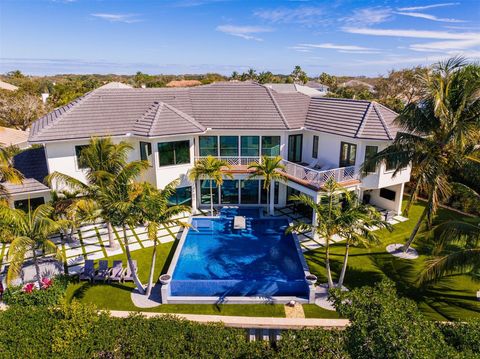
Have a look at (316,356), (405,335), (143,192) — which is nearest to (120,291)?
(143,192)

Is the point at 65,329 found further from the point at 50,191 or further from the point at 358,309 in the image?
the point at 50,191

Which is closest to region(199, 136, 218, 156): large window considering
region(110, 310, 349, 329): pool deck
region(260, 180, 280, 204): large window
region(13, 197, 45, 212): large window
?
region(260, 180, 280, 204): large window

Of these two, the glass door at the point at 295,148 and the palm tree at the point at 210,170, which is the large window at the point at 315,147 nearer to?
the glass door at the point at 295,148

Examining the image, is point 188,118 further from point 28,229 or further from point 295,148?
point 28,229

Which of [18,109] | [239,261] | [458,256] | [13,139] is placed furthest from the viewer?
[18,109]

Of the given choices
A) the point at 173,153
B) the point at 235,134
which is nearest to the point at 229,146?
the point at 235,134

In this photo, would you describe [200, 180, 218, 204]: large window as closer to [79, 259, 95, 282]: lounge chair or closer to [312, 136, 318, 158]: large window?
[312, 136, 318, 158]: large window
